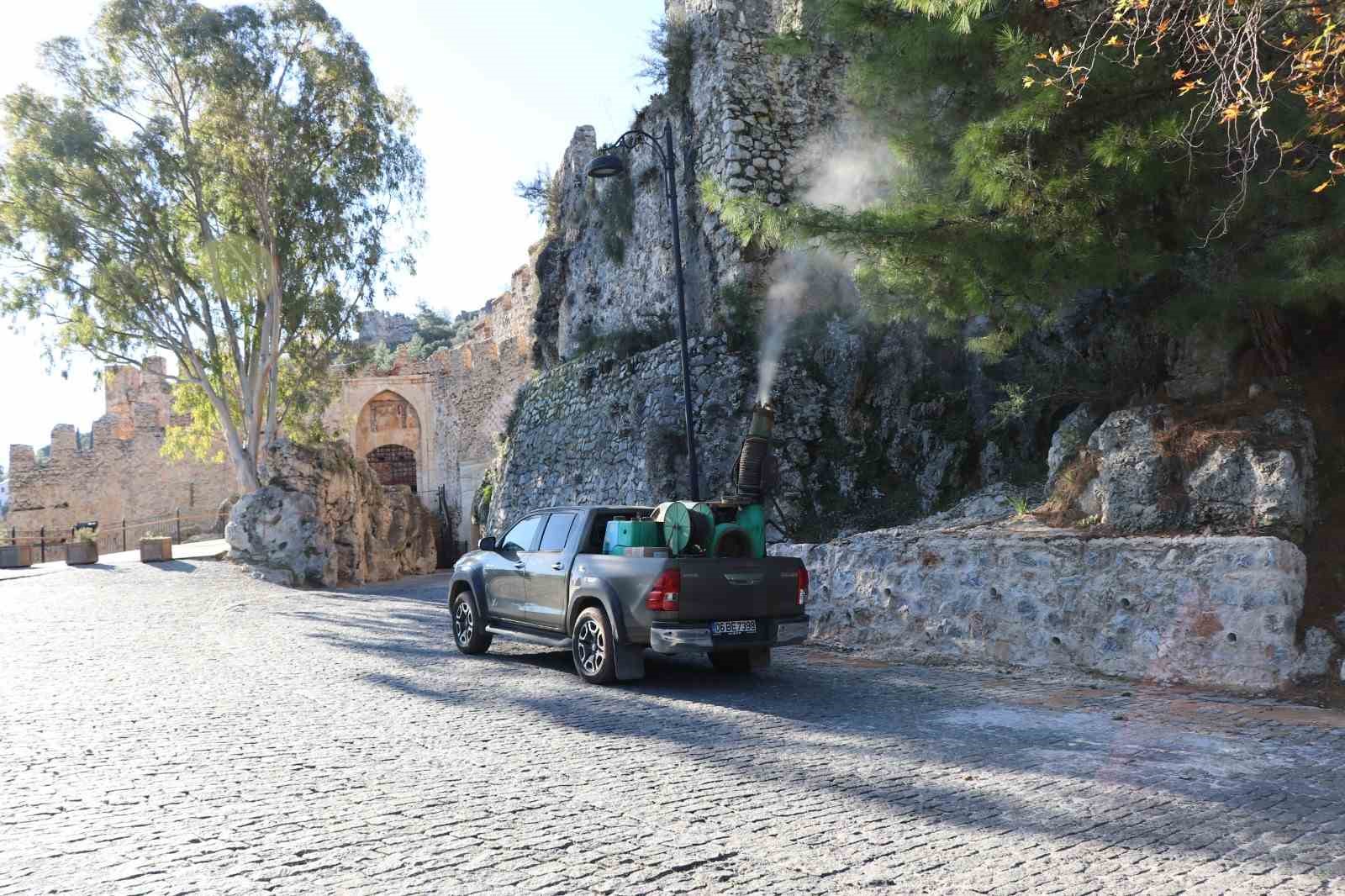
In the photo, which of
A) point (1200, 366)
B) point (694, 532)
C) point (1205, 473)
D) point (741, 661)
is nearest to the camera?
point (1205, 473)

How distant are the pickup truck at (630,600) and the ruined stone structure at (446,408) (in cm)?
2494

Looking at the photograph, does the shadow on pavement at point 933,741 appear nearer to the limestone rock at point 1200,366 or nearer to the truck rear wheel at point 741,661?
the truck rear wheel at point 741,661

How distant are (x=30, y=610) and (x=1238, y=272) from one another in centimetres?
1749

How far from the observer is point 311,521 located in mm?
22016

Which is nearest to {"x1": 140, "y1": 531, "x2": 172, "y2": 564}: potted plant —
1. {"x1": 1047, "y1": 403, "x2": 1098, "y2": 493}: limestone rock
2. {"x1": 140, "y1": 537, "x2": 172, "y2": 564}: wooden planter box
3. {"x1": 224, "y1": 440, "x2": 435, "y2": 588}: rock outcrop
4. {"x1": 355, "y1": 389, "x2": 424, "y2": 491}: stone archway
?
{"x1": 140, "y1": 537, "x2": 172, "y2": 564}: wooden planter box

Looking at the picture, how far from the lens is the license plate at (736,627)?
825cm

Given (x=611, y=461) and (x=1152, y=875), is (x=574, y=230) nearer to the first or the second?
(x=611, y=461)

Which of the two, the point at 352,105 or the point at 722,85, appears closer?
the point at 722,85

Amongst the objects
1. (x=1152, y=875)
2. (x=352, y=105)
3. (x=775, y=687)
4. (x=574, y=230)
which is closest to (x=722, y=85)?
(x=574, y=230)

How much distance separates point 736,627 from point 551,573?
213 cm

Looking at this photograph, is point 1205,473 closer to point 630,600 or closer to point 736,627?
point 736,627

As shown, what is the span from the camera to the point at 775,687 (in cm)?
851

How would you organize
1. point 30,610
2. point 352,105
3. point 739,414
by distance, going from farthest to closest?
point 352,105
point 739,414
point 30,610

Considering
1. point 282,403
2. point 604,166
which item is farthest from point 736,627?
point 282,403
